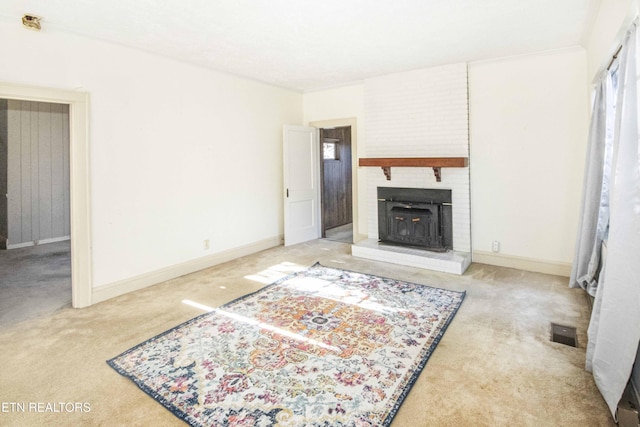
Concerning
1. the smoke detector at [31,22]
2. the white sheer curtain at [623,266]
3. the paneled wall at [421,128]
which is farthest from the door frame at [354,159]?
the smoke detector at [31,22]

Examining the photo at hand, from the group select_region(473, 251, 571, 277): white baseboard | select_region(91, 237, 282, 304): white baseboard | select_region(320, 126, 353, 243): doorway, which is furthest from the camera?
select_region(320, 126, 353, 243): doorway

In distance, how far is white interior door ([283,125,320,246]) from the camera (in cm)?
579

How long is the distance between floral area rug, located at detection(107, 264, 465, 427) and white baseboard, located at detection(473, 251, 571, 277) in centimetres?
135

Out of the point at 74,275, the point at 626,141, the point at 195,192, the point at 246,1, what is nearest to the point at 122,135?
the point at 195,192

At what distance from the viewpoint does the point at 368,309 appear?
3.27 meters

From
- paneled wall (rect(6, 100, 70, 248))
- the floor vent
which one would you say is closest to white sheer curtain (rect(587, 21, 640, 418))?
the floor vent

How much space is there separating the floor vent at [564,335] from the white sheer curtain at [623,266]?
601mm

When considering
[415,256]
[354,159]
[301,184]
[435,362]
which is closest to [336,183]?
[301,184]

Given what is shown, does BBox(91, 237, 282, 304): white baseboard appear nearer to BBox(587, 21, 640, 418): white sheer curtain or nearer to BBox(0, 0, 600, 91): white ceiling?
BBox(0, 0, 600, 91): white ceiling

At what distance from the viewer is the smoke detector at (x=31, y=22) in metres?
2.93

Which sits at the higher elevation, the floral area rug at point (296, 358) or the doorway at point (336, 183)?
the doorway at point (336, 183)

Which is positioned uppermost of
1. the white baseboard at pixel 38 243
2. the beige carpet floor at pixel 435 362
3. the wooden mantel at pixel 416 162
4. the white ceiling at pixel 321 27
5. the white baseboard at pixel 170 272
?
the white ceiling at pixel 321 27

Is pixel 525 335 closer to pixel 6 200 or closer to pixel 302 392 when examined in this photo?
pixel 302 392

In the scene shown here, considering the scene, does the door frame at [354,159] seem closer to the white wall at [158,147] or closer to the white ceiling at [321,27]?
the white wall at [158,147]
